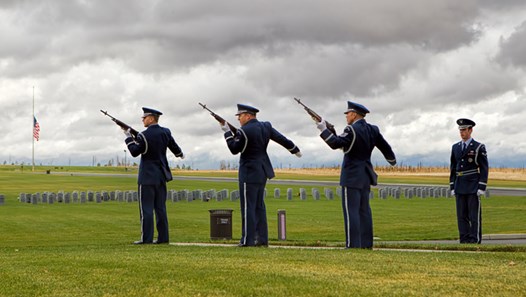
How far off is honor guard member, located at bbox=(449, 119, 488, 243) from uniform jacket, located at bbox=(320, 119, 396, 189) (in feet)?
14.0

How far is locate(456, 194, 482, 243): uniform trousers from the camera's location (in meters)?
17.7

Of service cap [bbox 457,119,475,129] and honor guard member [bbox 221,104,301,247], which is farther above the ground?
service cap [bbox 457,119,475,129]

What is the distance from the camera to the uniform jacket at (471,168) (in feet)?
57.0

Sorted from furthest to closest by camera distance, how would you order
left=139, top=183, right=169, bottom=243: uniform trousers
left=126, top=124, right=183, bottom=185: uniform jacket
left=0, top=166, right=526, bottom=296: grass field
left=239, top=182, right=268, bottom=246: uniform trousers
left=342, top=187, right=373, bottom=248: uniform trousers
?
left=139, top=183, right=169, bottom=243: uniform trousers
left=126, top=124, right=183, bottom=185: uniform jacket
left=239, top=182, right=268, bottom=246: uniform trousers
left=342, top=187, right=373, bottom=248: uniform trousers
left=0, top=166, right=526, bottom=296: grass field

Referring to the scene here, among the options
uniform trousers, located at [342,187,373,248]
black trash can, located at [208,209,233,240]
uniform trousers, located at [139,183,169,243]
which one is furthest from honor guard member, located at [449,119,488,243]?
uniform trousers, located at [139,183,169,243]

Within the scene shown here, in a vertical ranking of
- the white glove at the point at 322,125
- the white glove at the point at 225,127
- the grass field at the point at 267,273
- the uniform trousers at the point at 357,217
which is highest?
the white glove at the point at 225,127

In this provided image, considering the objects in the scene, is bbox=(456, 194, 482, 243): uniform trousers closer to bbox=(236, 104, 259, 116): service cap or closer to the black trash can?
bbox=(236, 104, 259, 116): service cap

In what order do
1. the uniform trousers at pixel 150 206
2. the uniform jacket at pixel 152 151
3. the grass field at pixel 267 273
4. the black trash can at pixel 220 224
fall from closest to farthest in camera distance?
the grass field at pixel 267 273, the uniform jacket at pixel 152 151, the uniform trousers at pixel 150 206, the black trash can at pixel 220 224

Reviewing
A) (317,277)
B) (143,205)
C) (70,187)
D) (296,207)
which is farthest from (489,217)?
(70,187)

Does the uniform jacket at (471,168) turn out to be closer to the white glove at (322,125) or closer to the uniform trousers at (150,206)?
the white glove at (322,125)

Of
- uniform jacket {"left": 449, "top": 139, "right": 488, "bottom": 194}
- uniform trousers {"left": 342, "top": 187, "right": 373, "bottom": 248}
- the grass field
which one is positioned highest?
uniform jacket {"left": 449, "top": 139, "right": 488, "bottom": 194}

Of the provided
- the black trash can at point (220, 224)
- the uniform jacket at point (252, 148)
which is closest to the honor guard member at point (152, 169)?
the uniform jacket at point (252, 148)

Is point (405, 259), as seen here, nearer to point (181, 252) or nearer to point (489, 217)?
point (181, 252)

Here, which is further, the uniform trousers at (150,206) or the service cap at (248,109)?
the uniform trousers at (150,206)
